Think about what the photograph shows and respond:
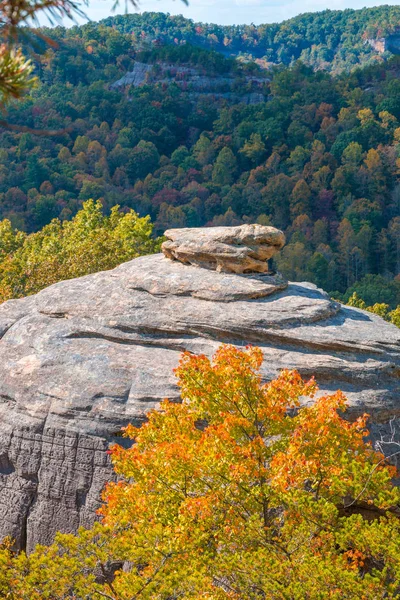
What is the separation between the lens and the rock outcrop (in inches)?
879

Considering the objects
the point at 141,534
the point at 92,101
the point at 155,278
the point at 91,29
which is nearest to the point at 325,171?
the point at 92,101

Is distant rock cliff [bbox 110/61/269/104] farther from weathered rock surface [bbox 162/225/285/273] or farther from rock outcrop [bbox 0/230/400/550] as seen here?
rock outcrop [bbox 0/230/400/550]

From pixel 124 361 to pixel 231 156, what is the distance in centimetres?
Result: 10959

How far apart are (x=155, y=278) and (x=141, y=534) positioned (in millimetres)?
11479

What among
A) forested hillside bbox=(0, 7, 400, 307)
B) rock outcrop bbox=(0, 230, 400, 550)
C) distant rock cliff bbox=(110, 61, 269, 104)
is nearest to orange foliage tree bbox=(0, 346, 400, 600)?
rock outcrop bbox=(0, 230, 400, 550)

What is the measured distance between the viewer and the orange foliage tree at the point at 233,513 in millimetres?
13727

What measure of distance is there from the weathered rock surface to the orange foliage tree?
8.92 metres

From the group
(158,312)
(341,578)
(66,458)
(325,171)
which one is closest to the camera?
(341,578)

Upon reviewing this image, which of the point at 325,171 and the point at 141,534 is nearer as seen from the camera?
the point at 141,534

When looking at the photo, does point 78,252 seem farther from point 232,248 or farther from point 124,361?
point 124,361

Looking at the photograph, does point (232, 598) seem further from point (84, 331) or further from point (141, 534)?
point (84, 331)

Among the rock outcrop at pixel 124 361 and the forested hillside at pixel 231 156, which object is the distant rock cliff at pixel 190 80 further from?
the rock outcrop at pixel 124 361

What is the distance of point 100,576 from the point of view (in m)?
21.1

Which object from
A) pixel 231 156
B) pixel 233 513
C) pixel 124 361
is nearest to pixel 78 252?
pixel 124 361
